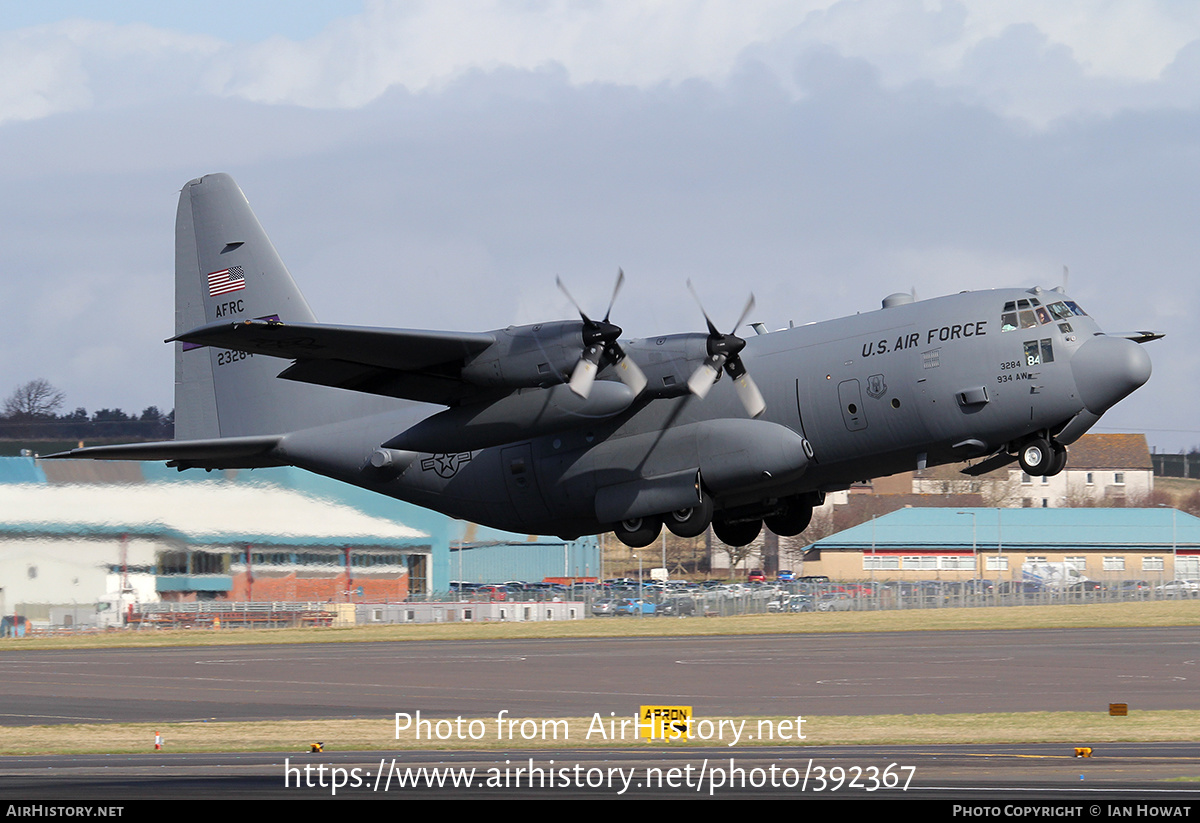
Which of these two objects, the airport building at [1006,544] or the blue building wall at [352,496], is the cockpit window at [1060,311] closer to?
the blue building wall at [352,496]

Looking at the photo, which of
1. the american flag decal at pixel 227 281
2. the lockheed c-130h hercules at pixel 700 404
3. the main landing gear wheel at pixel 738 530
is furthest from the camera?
the american flag decal at pixel 227 281


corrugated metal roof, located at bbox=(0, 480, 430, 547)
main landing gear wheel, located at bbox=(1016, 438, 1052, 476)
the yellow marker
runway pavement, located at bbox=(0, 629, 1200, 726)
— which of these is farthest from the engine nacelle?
corrugated metal roof, located at bbox=(0, 480, 430, 547)

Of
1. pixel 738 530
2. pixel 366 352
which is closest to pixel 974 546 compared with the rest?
pixel 738 530

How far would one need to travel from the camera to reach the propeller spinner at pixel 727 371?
26.5 meters

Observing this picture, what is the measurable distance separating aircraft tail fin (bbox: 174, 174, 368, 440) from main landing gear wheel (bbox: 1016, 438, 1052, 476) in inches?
663

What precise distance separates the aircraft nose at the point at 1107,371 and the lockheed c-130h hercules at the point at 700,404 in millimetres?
33

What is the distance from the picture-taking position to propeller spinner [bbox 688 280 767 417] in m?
26.5

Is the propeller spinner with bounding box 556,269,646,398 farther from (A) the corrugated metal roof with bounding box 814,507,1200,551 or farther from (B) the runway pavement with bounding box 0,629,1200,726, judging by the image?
(A) the corrugated metal roof with bounding box 814,507,1200,551

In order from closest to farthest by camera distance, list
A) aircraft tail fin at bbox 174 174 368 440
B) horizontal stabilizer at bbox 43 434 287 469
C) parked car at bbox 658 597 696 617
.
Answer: horizontal stabilizer at bbox 43 434 287 469 < aircraft tail fin at bbox 174 174 368 440 < parked car at bbox 658 597 696 617

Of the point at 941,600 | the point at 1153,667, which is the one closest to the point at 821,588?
the point at 941,600

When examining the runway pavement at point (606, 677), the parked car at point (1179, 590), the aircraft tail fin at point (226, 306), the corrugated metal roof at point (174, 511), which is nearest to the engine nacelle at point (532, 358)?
the aircraft tail fin at point (226, 306)

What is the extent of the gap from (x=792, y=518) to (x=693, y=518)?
3835 mm

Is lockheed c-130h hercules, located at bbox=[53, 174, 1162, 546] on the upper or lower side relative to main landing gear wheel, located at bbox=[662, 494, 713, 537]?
upper

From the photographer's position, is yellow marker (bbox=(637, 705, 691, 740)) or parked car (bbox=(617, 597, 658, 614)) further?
parked car (bbox=(617, 597, 658, 614))
